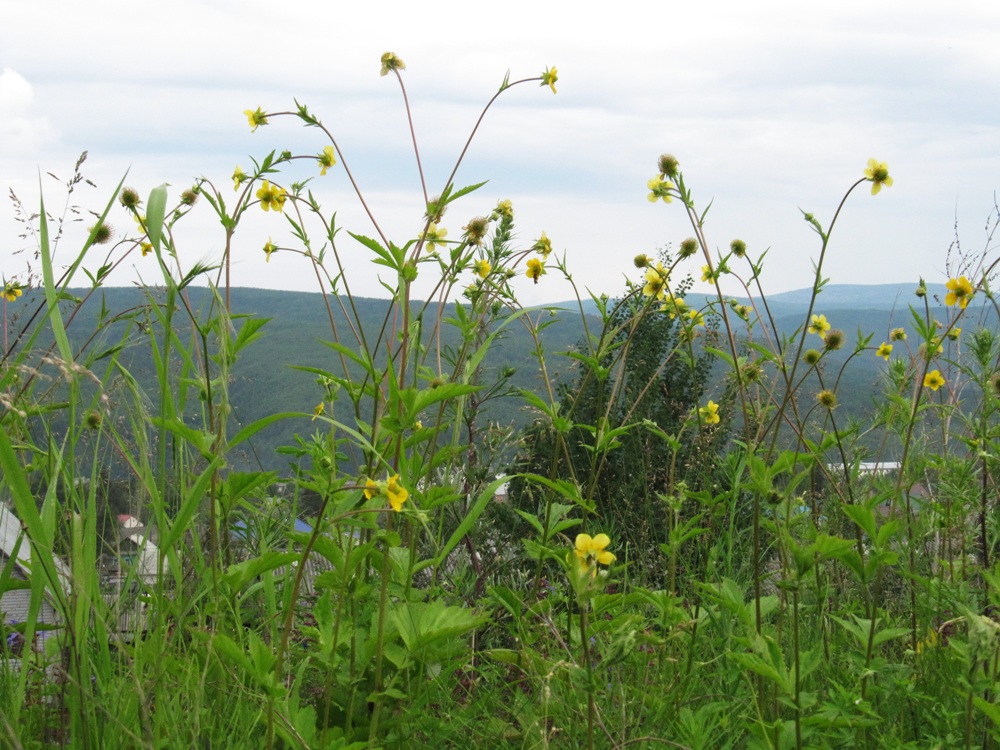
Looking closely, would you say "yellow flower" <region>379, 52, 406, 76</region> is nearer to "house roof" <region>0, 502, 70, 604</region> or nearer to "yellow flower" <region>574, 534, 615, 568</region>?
"house roof" <region>0, 502, 70, 604</region>

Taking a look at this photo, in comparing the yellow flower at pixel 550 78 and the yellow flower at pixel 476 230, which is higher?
the yellow flower at pixel 550 78

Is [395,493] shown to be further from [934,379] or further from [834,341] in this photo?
[934,379]

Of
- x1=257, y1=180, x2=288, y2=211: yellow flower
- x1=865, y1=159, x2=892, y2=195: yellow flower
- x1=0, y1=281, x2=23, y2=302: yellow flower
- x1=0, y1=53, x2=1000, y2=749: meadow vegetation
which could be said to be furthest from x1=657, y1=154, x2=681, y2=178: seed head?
x1=0, y1=281, x2=23, y2=302: yellow flower

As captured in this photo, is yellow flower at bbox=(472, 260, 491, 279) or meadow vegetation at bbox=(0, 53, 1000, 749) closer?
meadow vegetation at bbox=(0, 53, 1000, 749)

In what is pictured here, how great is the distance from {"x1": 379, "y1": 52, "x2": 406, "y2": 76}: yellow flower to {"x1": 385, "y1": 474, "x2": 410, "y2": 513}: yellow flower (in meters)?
1.33

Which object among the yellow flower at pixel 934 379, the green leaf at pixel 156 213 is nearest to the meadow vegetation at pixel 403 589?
the green leaf at pixel 156 213

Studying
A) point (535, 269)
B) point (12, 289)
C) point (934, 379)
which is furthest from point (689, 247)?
point (12, 289)

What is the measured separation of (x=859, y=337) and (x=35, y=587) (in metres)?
2.03

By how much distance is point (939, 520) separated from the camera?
7.39ft

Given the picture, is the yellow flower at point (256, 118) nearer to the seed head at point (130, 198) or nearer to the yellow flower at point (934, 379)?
the seed head at point (130, 198)

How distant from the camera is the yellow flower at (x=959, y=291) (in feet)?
7.31

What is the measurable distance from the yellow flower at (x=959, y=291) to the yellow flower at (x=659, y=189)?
76cm

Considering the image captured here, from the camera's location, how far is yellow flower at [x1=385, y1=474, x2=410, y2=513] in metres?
1.27

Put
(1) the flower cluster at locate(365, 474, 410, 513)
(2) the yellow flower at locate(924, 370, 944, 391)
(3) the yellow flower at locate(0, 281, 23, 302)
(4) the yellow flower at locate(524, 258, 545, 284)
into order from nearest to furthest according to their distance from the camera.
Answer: (1) the flower cluster at locate(365, 474, 410, 513)
(4) the yellow flower at locate(524, 258, 545, 284)
(3) the yellow flower at locate(0, 281, 23, 302)
(2) the yellow flower at locate(924, 370, 944, 391)
